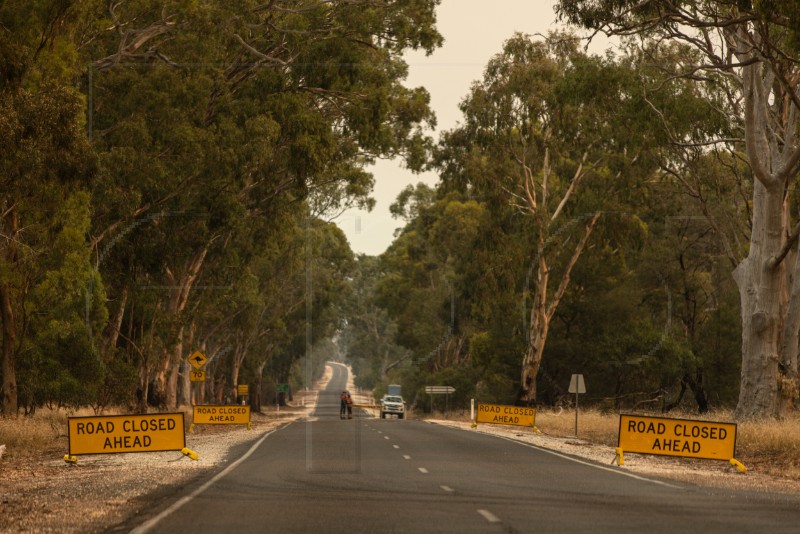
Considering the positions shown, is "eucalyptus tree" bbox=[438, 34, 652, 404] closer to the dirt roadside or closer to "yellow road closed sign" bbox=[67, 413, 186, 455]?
the dirt roadside

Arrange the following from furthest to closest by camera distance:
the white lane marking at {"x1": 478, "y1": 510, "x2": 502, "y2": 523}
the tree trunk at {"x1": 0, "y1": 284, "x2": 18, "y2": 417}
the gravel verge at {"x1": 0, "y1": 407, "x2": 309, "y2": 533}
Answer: the tree trunk at {"x1": 0, "y1": 284, "x2": 18, "y2": 417}
the gravel verge at {"x1": 0, "y1": 407, "x2": 309, "y2": 533}
the white lane marking at {"x1": 478, "y1": 510, "x2": 502, "y2": 523}

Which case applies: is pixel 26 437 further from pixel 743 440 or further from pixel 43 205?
pixel 743 440

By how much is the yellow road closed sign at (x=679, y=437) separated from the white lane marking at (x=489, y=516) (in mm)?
10019

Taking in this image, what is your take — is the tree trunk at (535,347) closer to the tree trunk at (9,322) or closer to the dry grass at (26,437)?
the dry grass at (26,437)

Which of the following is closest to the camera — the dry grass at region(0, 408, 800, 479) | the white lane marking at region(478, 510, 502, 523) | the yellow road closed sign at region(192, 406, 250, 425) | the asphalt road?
the asphalt road

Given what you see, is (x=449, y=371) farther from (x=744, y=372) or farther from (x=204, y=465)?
(x=204, y=465)

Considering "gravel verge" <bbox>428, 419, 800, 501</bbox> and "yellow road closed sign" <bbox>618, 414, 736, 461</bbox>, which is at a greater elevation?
"yellow road closed sign" <bbox>618, 414, 736, 461</bbox>

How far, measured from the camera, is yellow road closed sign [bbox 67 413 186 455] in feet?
72.8

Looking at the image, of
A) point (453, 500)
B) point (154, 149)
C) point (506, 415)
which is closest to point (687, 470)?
point (453, 500)

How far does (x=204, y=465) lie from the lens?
21766 mm

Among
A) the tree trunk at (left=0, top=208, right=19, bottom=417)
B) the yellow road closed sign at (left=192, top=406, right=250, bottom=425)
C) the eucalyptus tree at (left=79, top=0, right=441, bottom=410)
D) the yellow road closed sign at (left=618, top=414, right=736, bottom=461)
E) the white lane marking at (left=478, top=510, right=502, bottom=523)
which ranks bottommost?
the yellow road closed sign at (left=192, top=406, right=250, bottom=425)

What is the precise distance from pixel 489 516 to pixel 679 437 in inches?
421

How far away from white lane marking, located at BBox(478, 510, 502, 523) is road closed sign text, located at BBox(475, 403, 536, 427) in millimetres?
28368

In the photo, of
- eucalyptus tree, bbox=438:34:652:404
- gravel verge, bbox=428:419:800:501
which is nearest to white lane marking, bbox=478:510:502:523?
gravel verge, bbox=428:419:800:501
